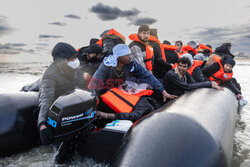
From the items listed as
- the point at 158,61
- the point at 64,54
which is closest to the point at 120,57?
the point at 64,54

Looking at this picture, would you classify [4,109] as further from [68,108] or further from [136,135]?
[136,135]

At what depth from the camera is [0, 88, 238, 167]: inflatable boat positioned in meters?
1.34

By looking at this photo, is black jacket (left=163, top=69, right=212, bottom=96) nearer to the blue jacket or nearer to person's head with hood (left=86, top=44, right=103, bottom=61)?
the blue jacket

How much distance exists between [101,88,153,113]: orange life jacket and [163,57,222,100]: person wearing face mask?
3.15 ft

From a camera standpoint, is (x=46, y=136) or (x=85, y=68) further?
(x=85, y=68)

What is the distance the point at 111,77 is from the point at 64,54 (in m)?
0.73

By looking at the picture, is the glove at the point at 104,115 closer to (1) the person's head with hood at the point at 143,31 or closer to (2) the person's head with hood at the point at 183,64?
(2) the person's head with hood at the point at 183,64

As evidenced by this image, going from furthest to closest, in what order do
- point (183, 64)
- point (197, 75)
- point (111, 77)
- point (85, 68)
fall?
point (197, 75) → point (85, 68) → point (183, 64) → point (111, 77)

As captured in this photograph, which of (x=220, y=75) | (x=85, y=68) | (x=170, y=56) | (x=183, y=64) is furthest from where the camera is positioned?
(x=170, y=56)

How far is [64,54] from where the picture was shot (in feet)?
7.59

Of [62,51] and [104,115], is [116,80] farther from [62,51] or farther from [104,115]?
[62,51]

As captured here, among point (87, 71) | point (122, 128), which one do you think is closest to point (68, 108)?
point (122, 128)

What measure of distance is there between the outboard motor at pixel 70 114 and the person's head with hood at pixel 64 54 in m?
0.52

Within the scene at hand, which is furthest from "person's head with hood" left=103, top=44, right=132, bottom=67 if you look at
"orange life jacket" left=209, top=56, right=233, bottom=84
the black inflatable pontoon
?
"orange life jacket" left=209, top=56, right=233, bottom=84
